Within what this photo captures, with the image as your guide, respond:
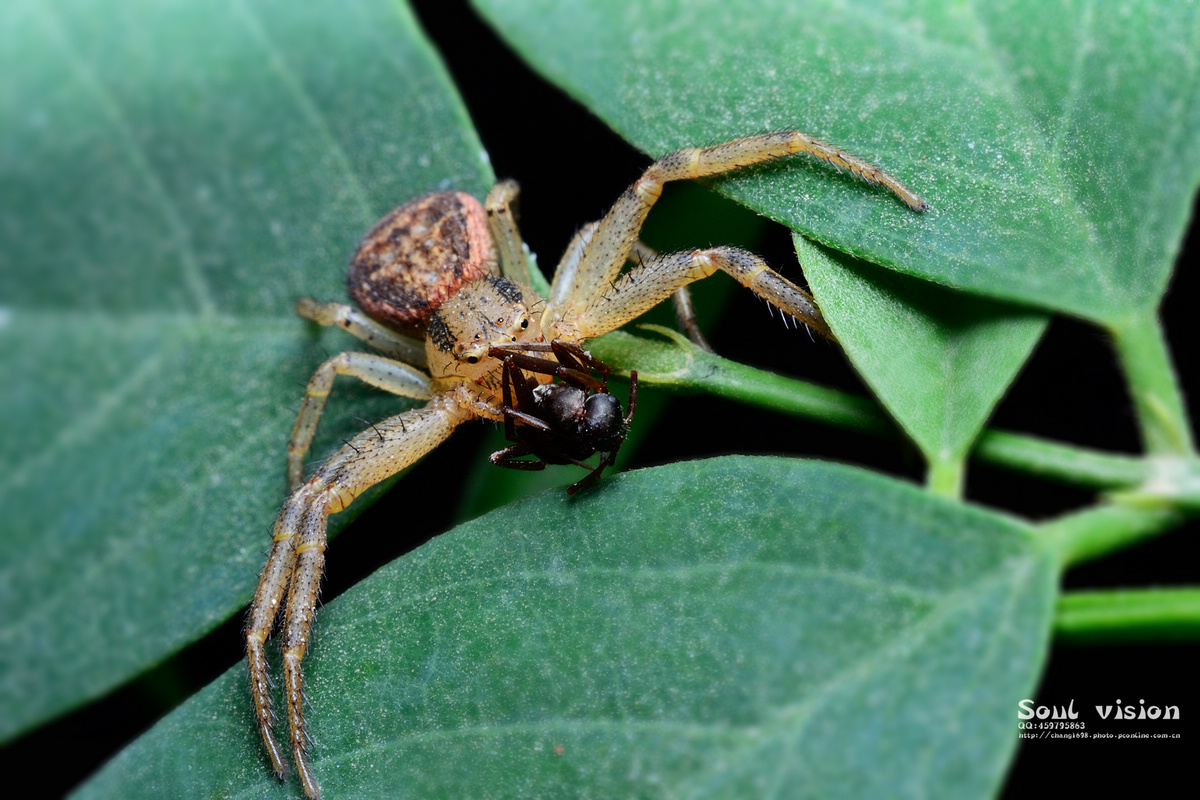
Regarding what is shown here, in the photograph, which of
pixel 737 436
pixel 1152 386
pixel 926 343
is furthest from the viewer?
pixel 737 436

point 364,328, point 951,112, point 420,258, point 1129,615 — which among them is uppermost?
point 951,112

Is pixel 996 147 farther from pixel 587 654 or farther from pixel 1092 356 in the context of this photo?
pixel 587 654

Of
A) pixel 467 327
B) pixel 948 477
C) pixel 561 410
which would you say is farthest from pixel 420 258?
pixel 948 477

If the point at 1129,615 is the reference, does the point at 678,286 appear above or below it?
above

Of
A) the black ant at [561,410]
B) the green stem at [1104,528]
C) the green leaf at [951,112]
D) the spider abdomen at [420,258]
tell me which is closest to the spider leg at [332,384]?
the spider abdomen at [420,258]

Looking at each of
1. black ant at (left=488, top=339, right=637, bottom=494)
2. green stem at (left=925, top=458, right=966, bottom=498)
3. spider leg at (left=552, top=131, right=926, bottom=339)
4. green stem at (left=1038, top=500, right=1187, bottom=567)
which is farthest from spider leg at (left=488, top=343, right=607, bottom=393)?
green stem at (left=1038, top=500, right=1187, bottom=567)

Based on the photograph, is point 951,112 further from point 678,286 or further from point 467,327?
point 467,327

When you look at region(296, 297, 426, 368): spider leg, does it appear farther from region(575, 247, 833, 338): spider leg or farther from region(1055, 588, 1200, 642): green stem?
region(1055, 588, 1200, 642): green stem
